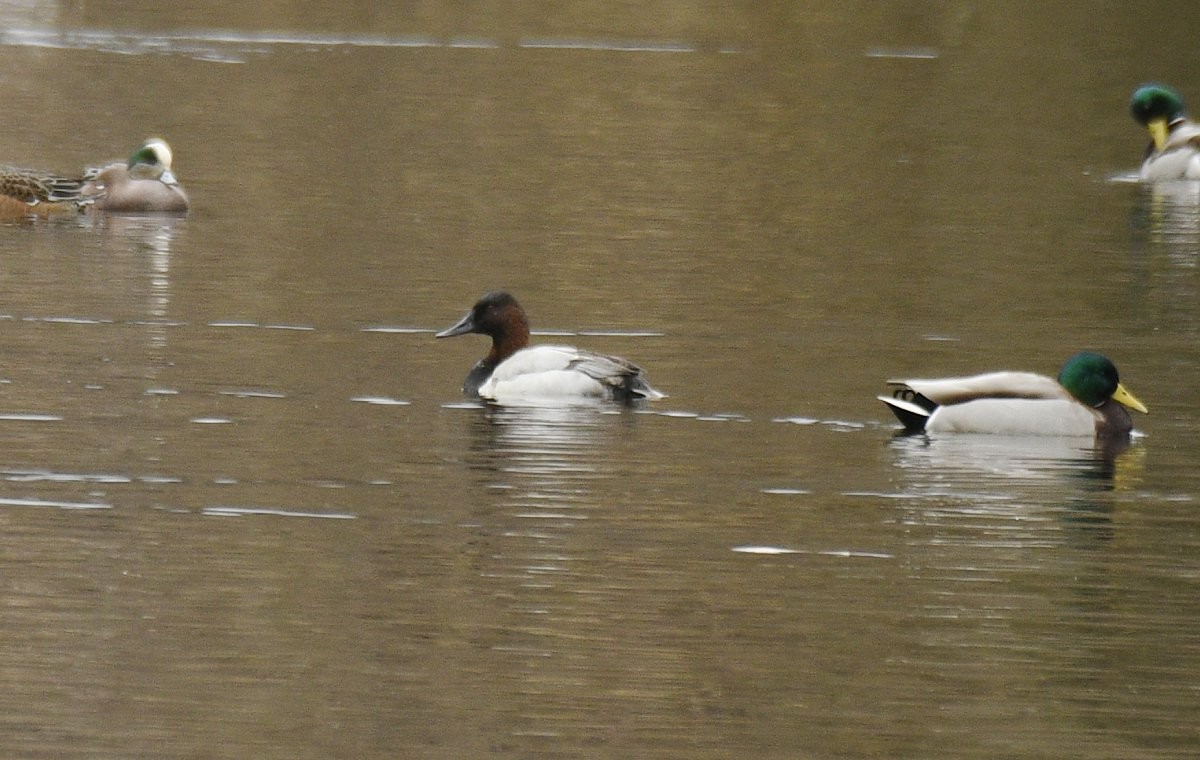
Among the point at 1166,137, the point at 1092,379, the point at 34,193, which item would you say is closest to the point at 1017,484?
the point at 1092,379

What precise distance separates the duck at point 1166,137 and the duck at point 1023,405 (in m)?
14.0

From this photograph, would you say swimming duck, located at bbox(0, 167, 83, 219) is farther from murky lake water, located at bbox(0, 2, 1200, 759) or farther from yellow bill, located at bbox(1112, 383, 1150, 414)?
yellow bill, located at bbox(1112, 383, 1150, 414)

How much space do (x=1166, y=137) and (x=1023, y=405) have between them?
15114 mm

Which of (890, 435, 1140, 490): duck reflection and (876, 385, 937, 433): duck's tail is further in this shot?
(876, 385, 937, 433): duck's tail

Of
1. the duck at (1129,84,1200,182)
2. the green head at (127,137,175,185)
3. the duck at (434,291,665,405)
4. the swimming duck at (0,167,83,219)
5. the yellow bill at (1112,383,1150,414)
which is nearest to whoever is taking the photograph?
the yellow bill at (1112,383,1150,414)

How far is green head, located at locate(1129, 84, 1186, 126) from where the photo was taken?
90.8ft

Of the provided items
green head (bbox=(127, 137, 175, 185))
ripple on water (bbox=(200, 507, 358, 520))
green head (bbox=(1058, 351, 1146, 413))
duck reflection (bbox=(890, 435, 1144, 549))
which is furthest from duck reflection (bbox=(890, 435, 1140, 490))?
green head (bbox=(127, 137, 175, 185))

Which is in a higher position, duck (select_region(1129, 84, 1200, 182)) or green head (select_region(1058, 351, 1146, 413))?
duck (select_region(1129, 84, 1200, 182))

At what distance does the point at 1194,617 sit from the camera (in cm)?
980

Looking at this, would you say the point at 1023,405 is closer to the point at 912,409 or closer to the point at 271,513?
the point at 912,409

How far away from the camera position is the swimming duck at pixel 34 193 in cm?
2139

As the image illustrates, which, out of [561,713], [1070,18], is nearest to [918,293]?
[561,713]

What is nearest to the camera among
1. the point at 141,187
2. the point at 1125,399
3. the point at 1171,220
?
the point at 1125,399

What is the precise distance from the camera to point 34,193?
21516mm
